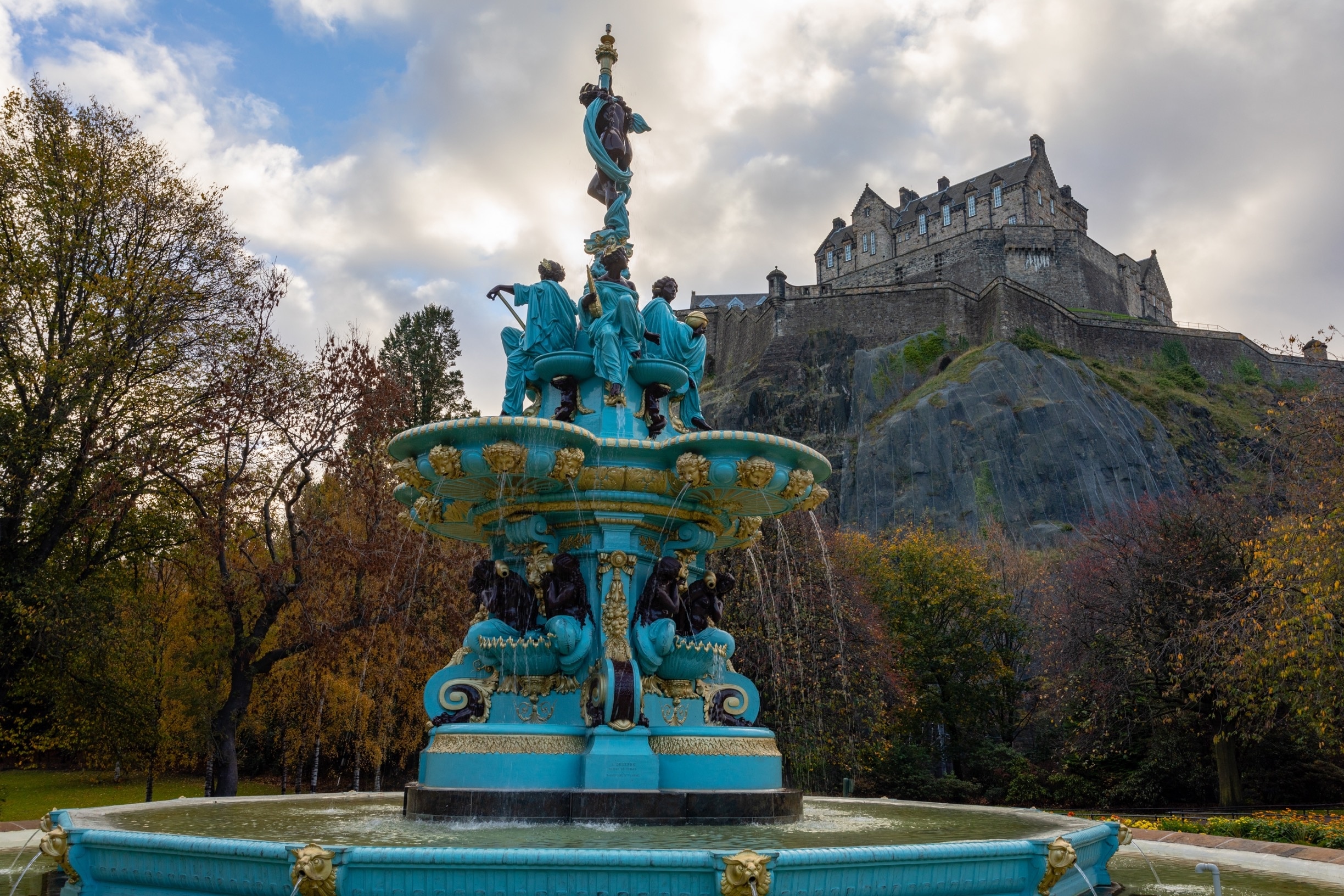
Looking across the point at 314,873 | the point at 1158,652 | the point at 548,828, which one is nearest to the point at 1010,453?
the point at 1158,652

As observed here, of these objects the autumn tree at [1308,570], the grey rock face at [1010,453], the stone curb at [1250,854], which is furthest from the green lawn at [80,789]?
the grey rock face at [1010,453]

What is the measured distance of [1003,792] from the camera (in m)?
30.2

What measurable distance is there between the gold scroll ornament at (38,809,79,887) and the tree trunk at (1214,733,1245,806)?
79.5 ft

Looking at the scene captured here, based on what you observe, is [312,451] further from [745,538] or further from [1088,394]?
[1088,394]

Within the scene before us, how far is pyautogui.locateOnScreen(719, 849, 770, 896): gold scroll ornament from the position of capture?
4.75m

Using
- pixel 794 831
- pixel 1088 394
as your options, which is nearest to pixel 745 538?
pixel 794 831

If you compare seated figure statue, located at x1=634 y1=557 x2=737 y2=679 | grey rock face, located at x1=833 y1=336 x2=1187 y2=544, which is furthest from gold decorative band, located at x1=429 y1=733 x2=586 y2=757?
grey rock face, located at x1=833 y1=336 x2=1187 y2=544

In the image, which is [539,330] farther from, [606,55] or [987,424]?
[987,424]

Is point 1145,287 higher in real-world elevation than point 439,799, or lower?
higher

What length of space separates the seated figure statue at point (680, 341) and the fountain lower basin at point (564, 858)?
14.3ft

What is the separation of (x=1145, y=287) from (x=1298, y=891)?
105139mm

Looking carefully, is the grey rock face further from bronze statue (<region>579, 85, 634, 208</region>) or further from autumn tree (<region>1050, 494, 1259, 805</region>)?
bronze statue (<region>579, 85, 634, 208</region>)

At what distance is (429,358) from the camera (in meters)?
42.9

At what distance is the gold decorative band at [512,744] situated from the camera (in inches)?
320
